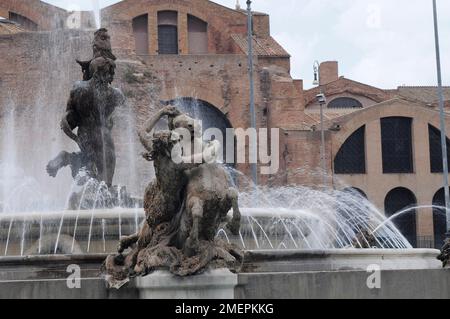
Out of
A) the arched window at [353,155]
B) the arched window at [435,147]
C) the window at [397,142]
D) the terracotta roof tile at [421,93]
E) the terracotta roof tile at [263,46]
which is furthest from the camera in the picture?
the terracotta roof tile at [421,93]

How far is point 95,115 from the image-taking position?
449 inches

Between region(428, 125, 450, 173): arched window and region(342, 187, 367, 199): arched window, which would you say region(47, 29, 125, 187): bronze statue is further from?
region(428, 125, 450, 173): arched window

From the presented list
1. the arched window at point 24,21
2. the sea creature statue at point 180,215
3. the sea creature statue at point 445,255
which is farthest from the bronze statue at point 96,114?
the arched window at point 24,21

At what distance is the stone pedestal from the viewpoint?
6426 mm

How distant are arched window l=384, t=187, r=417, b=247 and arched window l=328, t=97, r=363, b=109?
41.0 ft

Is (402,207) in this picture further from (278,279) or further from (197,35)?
(278,279)

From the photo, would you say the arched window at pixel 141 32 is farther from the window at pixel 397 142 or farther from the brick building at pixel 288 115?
the window at pixel 397 142

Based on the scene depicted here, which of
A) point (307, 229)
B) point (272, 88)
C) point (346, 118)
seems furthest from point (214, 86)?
point (307, 229)

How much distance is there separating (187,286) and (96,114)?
5.32m

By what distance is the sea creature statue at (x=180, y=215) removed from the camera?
663 centimetres

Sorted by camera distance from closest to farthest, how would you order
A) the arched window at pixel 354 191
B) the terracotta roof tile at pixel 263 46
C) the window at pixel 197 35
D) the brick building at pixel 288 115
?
the brick building at pixel 288 115
the arched window at pixel 354 191
the terracotta roof tile at pixel 263 46
the window at pixel 197 35

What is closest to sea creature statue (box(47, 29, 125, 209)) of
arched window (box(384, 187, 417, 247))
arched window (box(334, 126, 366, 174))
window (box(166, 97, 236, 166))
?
window (box(166, 97, 236, 166))

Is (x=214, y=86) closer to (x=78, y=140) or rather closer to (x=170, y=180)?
(x=78, y=140)

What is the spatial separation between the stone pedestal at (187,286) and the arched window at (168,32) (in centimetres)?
4045
